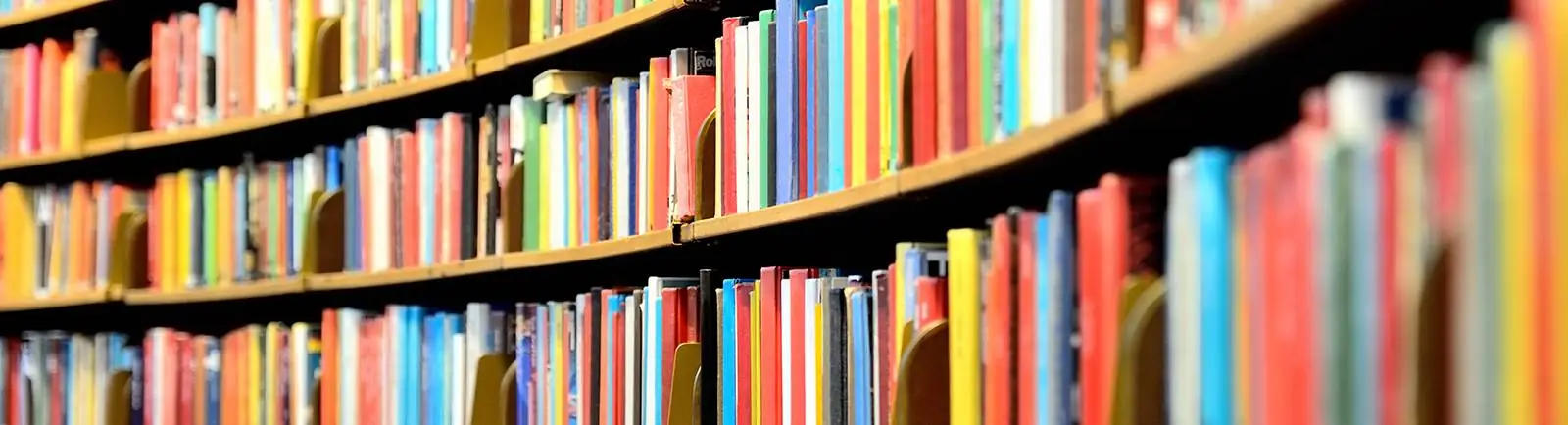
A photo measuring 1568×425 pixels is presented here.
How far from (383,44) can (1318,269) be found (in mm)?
2082

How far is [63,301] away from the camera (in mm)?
3268

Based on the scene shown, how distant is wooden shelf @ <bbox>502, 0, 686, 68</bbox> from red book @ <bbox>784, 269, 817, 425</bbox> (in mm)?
419

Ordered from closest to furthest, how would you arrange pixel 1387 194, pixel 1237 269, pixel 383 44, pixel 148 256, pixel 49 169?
pixel 1387 194 → pixel 1237 269 → pixel 383 44 → pixel 148 256 → pixel 49 169

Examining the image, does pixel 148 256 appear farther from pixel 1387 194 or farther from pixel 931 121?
pixel 1387 194

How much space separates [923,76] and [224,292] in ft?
5.77

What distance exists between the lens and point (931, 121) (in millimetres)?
1622

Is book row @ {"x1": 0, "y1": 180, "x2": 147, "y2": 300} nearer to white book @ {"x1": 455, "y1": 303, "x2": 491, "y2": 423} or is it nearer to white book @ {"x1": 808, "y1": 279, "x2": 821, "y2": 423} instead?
white book @ {"x1": 455, "y1": 303, "x2": 491, "y2": 423}

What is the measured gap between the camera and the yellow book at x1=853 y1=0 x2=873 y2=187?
5.85 feet

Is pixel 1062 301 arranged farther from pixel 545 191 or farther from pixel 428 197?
pixel 428 197

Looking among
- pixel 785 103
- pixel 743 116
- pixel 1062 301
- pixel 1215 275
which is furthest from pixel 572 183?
pixel 1215 275

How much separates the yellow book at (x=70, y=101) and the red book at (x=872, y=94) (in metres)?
2.01

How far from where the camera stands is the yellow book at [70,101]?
3336 mm

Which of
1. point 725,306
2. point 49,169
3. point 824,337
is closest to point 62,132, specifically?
point 49,169

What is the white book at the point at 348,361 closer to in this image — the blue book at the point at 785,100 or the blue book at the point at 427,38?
the blue book at the point at 427,38
